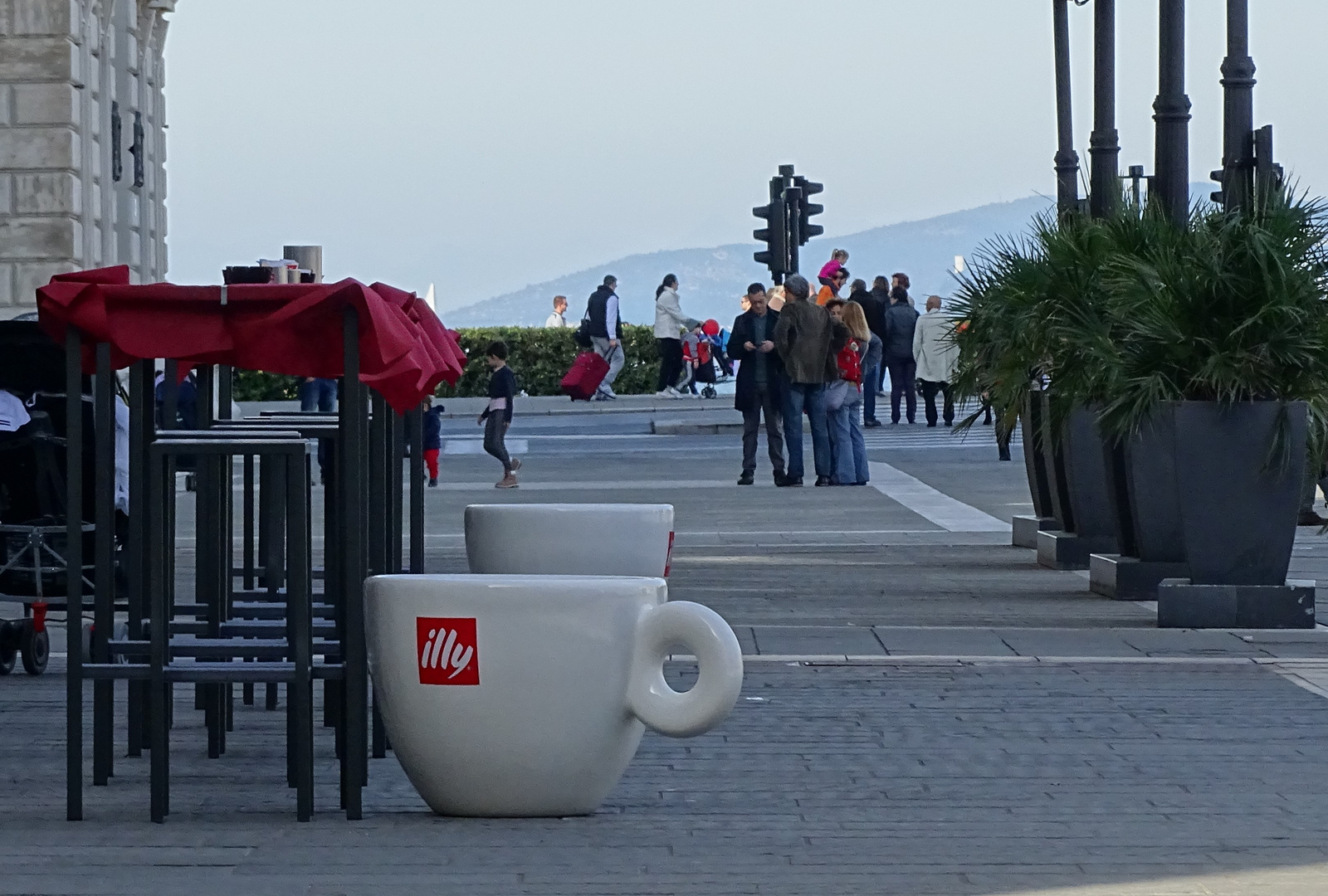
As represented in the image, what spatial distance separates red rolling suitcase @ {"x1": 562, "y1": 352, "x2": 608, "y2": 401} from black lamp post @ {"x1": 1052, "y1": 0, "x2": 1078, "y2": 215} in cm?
1827

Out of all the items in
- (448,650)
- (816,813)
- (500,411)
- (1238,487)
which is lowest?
(816,813)

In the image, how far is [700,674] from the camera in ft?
18.2

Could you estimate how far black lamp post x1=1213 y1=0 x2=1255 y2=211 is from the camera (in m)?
13.6

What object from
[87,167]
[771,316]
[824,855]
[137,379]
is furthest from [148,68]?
[824,855]

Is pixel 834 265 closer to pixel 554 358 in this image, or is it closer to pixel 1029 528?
pixel 554 358

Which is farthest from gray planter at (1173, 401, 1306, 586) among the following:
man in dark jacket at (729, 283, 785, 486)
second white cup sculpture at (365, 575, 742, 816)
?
man in dark jacket at (729, 283, 785, 486)

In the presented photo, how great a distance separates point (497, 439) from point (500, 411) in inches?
18.3

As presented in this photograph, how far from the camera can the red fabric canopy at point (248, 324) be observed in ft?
19.3

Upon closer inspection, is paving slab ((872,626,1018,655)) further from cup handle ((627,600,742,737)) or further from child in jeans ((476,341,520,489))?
child in jeans ((476,341,520,489))

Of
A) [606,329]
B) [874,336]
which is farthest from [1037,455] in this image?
[606,329]

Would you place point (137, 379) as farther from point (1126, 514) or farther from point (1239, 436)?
point (1126, 514)

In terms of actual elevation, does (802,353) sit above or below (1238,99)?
below

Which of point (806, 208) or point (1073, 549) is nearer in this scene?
point (1073, 549)

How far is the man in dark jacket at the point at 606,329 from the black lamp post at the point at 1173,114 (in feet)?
81.6
